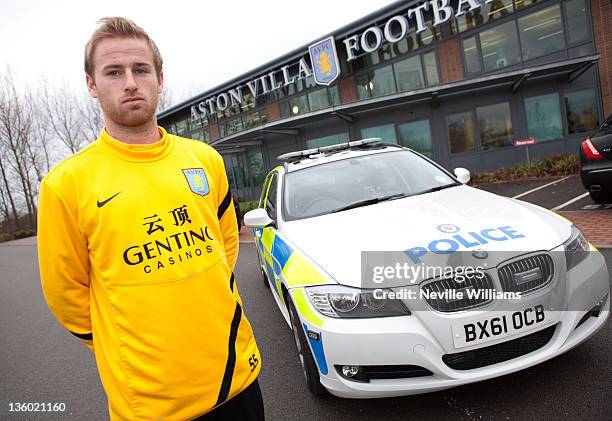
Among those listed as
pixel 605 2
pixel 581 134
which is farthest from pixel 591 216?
pixel 605 2

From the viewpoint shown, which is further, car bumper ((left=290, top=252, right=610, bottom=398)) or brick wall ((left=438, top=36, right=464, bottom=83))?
brick wall ((left=438, top=36, right=464, bottom=83))

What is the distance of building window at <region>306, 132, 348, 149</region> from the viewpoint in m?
18.0

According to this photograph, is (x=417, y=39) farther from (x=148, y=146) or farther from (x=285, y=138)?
(x=148, y=146)

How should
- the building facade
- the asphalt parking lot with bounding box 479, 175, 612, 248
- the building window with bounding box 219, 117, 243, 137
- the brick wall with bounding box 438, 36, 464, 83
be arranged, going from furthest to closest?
the building window with bounding box 219, 117, 243, 137
the brick wall with bounding box 438, 36, 464, 83
the building facade
the asphalt parking lot with bounding box 479, 175, 612, 248

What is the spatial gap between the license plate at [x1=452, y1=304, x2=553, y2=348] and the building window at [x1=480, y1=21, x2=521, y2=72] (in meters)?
14.7

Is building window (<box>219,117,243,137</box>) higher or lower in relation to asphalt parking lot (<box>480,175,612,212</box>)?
higher

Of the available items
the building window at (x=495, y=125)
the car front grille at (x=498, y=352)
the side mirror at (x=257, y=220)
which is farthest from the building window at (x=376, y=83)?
the car front grille at (x=498, y=352)

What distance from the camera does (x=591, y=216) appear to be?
5.97 m

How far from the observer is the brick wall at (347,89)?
58.0 ft

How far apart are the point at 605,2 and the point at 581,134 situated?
414cm

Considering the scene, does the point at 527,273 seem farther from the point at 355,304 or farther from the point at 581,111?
the point at 581,111

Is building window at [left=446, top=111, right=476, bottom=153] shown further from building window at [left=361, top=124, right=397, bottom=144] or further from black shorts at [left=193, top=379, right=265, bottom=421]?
black shorts at [left=193, top=379, right=265, bottom=421]

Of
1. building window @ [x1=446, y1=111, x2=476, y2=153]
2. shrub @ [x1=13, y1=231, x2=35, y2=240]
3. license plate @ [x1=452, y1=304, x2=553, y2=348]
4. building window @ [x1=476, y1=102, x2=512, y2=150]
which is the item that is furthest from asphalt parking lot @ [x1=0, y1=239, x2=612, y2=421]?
shrub @ [x1=13, y1=231, x2=35, y2=240]

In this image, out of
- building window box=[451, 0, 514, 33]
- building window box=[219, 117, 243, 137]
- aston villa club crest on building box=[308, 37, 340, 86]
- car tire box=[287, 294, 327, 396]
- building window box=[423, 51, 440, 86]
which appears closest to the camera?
car tire box=[287, 294, 327, 396]
